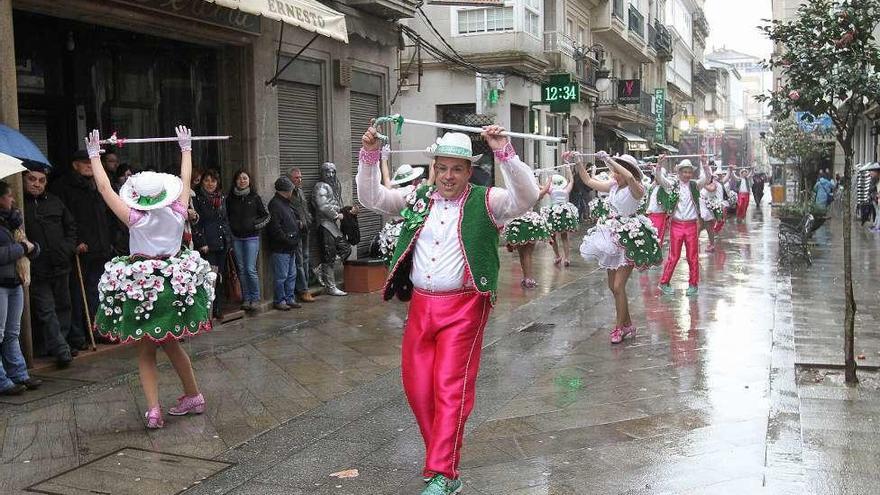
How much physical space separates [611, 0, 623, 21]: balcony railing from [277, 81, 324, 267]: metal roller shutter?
2258 centimetres

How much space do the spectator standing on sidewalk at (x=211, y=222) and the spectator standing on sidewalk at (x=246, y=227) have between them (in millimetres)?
248

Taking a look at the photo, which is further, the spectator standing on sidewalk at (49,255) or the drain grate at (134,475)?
the spectator standing on sidewalk at (49,255)

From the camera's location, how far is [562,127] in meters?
28.8

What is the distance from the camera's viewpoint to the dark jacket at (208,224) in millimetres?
9742

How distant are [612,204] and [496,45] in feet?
50.3

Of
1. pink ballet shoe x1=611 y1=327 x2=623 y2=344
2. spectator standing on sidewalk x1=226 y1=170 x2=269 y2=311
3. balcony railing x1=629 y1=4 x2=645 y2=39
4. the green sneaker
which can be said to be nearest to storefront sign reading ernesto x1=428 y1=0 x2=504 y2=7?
spectator standing on sidewalk x1=226 y1=170 x2=269 y2=311

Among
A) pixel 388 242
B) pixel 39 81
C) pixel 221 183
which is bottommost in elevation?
pixel 388 242

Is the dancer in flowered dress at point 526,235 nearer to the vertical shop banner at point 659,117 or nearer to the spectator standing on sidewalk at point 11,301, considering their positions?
the spectator standing on sidewalk at point 11,301

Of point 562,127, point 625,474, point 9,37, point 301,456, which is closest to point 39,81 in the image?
point 9,37

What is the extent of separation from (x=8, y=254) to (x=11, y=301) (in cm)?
46

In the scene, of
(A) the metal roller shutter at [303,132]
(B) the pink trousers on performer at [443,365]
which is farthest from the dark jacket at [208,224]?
(B) the pink trousers on performer at [443,365]

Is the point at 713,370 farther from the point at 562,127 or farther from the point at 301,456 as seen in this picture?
the point at 562,127

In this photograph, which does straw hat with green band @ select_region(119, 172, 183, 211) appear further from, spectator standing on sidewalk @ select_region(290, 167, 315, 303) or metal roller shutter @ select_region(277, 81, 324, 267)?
metal roller shutter @ select_region(277, 81, 324, 267)

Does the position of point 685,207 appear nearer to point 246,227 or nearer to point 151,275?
point 246,227
